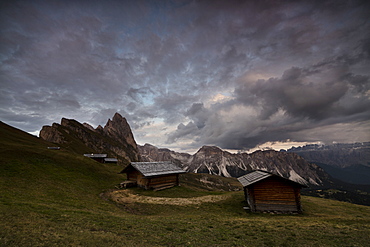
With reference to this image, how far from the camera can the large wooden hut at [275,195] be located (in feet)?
80.6

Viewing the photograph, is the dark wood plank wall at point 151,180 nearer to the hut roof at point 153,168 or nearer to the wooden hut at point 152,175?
the wooden hut at point 152,175

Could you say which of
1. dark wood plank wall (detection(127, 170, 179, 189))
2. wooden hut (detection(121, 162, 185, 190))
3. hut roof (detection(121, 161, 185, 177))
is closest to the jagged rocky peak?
dark wood plank wall (detection(127, 170, 179, 189))

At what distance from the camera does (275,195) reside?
25.0 m

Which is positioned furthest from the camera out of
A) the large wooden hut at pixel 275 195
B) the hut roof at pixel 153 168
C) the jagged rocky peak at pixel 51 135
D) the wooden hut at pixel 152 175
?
A: the jagged rocky peak at pixel 51 135

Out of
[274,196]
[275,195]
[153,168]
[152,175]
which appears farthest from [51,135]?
[275,195]

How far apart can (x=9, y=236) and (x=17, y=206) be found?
924 centimetres

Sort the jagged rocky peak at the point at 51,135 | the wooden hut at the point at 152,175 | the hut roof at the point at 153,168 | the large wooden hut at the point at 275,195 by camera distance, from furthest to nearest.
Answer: the jagged rocky peak at the point at 51,135
the hut roof at the point at 153,168
the wooden hut at the point at 152,175
the large wooden hut at the point at 275,195

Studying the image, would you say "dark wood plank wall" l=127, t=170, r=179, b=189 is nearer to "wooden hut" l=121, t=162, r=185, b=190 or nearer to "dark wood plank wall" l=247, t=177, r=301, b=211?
"wooden hut" l=121, t=162, r=185, b=190

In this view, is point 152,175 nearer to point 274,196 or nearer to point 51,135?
point 274,196

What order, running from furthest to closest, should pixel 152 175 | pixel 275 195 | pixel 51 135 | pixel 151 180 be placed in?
pixel 51 135 < pixel 151 180 < pixel 152 175 < pixel 275 195

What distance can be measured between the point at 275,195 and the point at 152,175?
86.7 ft

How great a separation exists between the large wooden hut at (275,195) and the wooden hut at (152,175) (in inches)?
945

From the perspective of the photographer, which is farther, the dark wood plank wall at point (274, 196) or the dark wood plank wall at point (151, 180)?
the dark wood plank wall at point (151, 180)

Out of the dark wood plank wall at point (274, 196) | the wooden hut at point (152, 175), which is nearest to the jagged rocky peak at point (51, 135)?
the wooden hut at point (152, 175)
